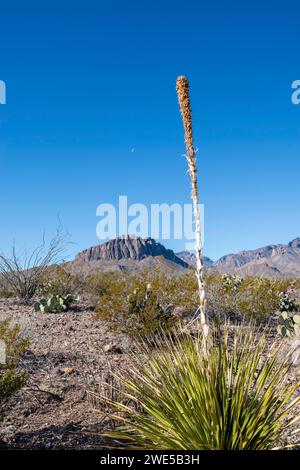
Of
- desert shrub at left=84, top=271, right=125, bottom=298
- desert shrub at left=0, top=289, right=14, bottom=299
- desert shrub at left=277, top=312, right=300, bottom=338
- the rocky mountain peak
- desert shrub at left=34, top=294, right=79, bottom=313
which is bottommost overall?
desert shrub at left=277, top=312, right=300, bottom=338

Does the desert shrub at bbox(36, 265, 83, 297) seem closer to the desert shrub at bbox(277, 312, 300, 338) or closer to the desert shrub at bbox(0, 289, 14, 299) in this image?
the desert shrub at bbox(0, 289, 14, 299)

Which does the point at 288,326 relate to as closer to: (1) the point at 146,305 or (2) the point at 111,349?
(1) the point at 146,305

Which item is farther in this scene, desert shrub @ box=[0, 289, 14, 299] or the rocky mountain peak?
the rocky mountain peak

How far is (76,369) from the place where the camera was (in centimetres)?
787

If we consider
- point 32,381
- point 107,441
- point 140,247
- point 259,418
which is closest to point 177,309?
point 32,381

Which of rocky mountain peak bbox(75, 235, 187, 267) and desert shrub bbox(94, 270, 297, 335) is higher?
rocky mountain peak bbox(75, 235, 187, 267)

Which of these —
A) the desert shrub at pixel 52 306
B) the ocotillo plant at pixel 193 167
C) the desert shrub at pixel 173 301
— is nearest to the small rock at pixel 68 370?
the desert shrub at pixel 173 301

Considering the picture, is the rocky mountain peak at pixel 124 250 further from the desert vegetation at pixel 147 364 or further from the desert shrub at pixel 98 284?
the desert vegetation at pixel 147 364

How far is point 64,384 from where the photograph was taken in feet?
23.5

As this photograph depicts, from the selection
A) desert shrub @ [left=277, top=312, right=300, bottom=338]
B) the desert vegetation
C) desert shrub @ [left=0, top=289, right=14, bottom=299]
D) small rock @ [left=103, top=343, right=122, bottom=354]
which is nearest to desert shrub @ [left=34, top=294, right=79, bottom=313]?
the desert vegetation

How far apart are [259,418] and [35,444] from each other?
246cm

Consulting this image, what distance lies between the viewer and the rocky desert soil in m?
5.24

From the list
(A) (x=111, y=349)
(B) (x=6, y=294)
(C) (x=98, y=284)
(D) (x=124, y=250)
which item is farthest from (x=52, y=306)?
(D) (x=124, y=250)

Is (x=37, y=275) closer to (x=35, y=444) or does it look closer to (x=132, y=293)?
(x=132, y=293)
